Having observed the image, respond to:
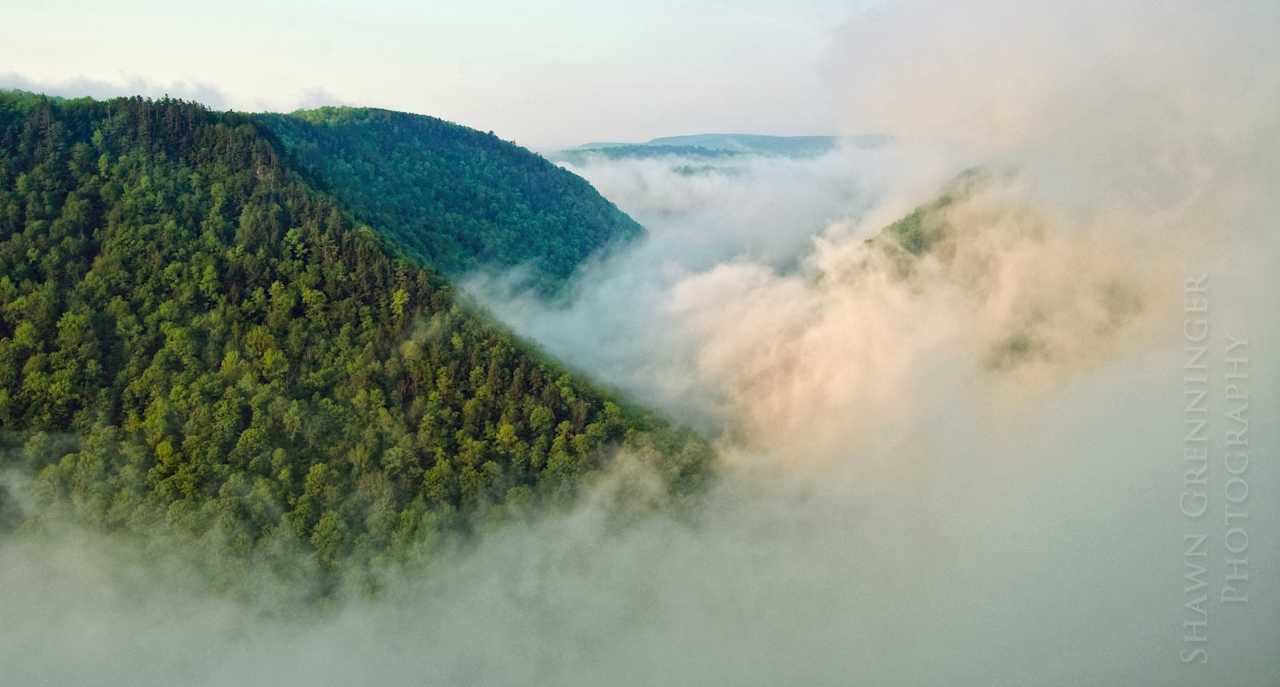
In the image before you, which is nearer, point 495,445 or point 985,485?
point 495,445

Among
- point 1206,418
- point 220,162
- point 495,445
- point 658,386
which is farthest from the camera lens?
point 658,386

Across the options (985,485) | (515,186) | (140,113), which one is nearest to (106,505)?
(140,113)

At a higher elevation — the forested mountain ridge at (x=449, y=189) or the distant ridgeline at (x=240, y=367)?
the forested mountain ridge at (x=449, y=189)

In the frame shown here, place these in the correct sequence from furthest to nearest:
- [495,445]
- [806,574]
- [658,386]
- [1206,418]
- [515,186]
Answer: [515,186]
[658,386]
[806,574]
[495,445]
[1206,418]

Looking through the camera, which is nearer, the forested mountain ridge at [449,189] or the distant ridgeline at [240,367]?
the distant ridgeline at [240,367]

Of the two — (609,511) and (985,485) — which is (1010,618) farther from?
(609,511)
